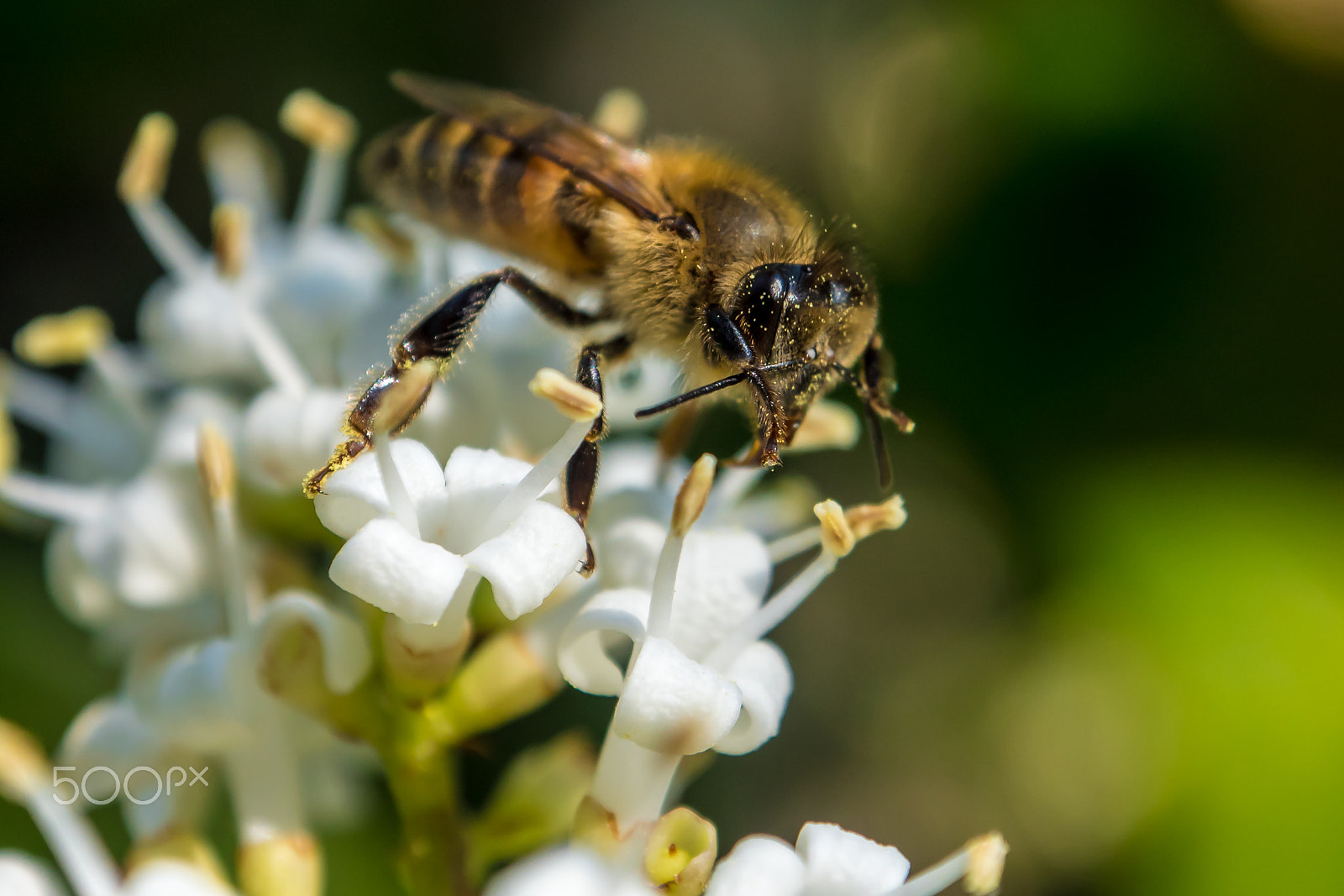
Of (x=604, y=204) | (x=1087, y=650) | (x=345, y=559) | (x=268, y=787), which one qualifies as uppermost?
(x=604, y=204)

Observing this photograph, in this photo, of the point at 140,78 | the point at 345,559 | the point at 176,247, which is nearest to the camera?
the point at 345,559

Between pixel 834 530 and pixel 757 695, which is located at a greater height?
pixel 834 530

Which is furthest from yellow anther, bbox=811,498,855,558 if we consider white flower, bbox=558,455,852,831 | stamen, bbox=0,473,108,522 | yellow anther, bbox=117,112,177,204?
yellow anther, bbox=117,112,177,204

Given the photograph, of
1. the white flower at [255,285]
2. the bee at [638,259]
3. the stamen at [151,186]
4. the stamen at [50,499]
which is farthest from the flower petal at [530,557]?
the stamen at [151,186]

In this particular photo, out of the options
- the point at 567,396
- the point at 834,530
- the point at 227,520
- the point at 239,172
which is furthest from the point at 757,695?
the point at 239,172

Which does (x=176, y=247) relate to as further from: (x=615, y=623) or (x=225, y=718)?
(x=615, y=623)

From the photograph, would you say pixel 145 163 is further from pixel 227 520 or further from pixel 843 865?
pixel 843 865

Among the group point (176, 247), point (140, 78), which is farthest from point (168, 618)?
point (140, 78)

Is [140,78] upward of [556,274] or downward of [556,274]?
downward
